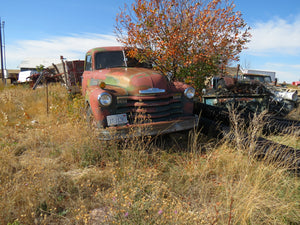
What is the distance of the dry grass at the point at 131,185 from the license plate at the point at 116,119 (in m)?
0.39

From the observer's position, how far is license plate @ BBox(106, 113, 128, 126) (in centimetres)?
346

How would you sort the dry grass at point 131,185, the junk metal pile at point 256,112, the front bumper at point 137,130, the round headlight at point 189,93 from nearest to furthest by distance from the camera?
the dry grass at point 131,185 < the junk metal pile at point 256,112 < the front bumper at point 137,130 < the round headlight at point 189,93

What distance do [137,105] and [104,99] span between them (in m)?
0.60

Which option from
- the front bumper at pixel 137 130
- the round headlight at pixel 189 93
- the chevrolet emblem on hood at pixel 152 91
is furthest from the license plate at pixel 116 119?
the round headlight at pixel 189 93

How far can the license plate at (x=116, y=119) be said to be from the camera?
3.46 metres

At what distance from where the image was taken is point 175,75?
5.96 m

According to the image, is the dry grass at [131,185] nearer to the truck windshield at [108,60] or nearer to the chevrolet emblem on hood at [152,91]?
the chevrolet emblem on hood at [152,91]

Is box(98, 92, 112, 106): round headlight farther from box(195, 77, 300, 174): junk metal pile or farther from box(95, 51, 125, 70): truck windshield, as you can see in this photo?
box(195, 77, 300, 174): junk metal pile

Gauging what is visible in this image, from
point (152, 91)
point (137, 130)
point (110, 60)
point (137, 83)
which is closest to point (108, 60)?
point (110, 60)

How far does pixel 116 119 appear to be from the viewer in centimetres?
350

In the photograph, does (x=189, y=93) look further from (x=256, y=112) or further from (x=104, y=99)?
(x=256, y=112)

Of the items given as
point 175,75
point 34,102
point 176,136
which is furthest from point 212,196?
point 34,102

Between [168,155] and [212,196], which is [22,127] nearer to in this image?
[168,155]

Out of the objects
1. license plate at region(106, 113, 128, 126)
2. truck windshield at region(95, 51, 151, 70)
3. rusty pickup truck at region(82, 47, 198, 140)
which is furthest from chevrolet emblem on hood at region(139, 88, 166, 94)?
truck windshield at region(95, 51, 151, 70)
